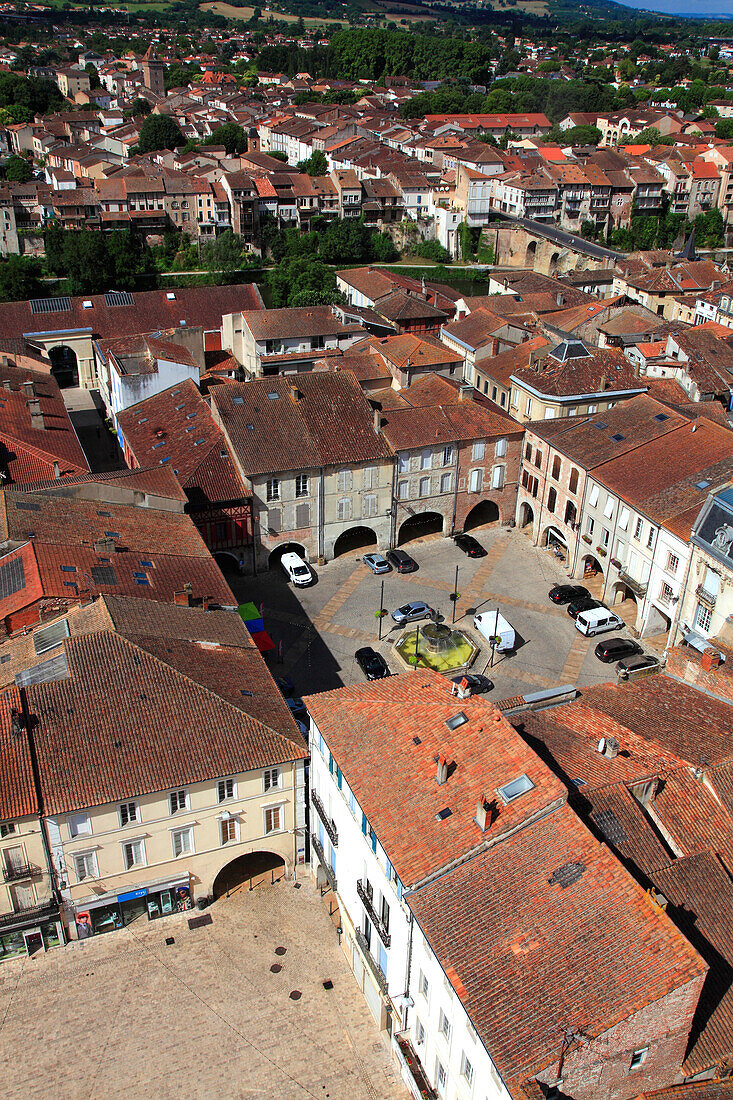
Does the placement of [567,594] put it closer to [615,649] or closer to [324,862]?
[615,649]

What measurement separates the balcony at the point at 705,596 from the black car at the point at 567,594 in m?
10.0

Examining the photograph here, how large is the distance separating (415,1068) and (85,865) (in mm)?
15105

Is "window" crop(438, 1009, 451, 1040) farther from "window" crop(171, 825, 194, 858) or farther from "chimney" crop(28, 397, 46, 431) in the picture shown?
"chimney" crop(28, 397, 46, 431)

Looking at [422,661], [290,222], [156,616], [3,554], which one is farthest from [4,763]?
[290,222]

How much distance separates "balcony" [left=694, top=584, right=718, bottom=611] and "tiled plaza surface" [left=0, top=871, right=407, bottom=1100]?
2761 centimetres

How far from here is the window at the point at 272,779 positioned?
3816 centimetres

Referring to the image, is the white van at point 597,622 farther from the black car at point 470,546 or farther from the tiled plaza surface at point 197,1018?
the tiled plaza surface at point 197,1018

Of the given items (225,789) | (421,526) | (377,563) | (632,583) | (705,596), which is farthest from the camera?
(421,526)

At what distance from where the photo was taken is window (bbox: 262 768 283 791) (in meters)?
38.2

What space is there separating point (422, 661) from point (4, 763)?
26563 millimetres

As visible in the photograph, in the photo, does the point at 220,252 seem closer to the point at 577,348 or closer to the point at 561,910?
the point at 577,348

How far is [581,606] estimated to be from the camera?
2357 inches

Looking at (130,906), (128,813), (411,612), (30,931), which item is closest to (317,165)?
(411,612)

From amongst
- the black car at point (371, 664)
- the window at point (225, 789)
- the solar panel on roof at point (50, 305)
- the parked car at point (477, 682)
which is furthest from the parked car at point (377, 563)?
the solar panel on roof at point (50, 305)
